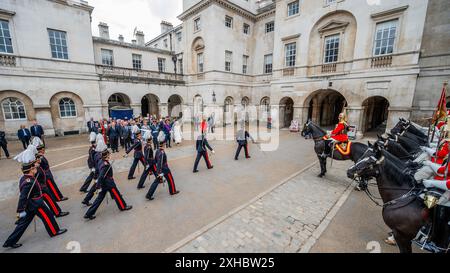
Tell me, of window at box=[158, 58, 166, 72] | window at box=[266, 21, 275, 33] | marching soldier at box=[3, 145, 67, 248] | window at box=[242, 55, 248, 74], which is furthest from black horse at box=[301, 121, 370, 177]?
window at box=[158, 58, 166, 72]

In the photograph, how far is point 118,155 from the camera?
10977mm

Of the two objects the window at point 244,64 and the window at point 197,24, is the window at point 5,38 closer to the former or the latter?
the window at point 197,24

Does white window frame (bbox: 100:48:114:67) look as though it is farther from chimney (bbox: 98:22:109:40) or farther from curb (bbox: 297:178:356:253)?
curb (bbox: 297:178:356:253)

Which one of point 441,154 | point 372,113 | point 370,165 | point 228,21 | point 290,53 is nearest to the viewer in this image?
point 370,165

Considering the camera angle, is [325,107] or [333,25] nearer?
[333,25]

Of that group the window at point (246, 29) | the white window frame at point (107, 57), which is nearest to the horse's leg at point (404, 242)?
the window at point (246, 29)

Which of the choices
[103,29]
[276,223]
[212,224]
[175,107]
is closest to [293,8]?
[175,107]

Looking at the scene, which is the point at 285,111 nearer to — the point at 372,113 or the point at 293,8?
the point at 372,113

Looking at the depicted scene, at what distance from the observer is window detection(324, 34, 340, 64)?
15855 millimetres

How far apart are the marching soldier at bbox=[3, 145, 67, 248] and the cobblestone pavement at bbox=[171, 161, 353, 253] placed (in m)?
2.95

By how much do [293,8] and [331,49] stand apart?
5.62 metres

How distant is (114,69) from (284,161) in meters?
18.5

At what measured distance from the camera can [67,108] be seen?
648 inches
